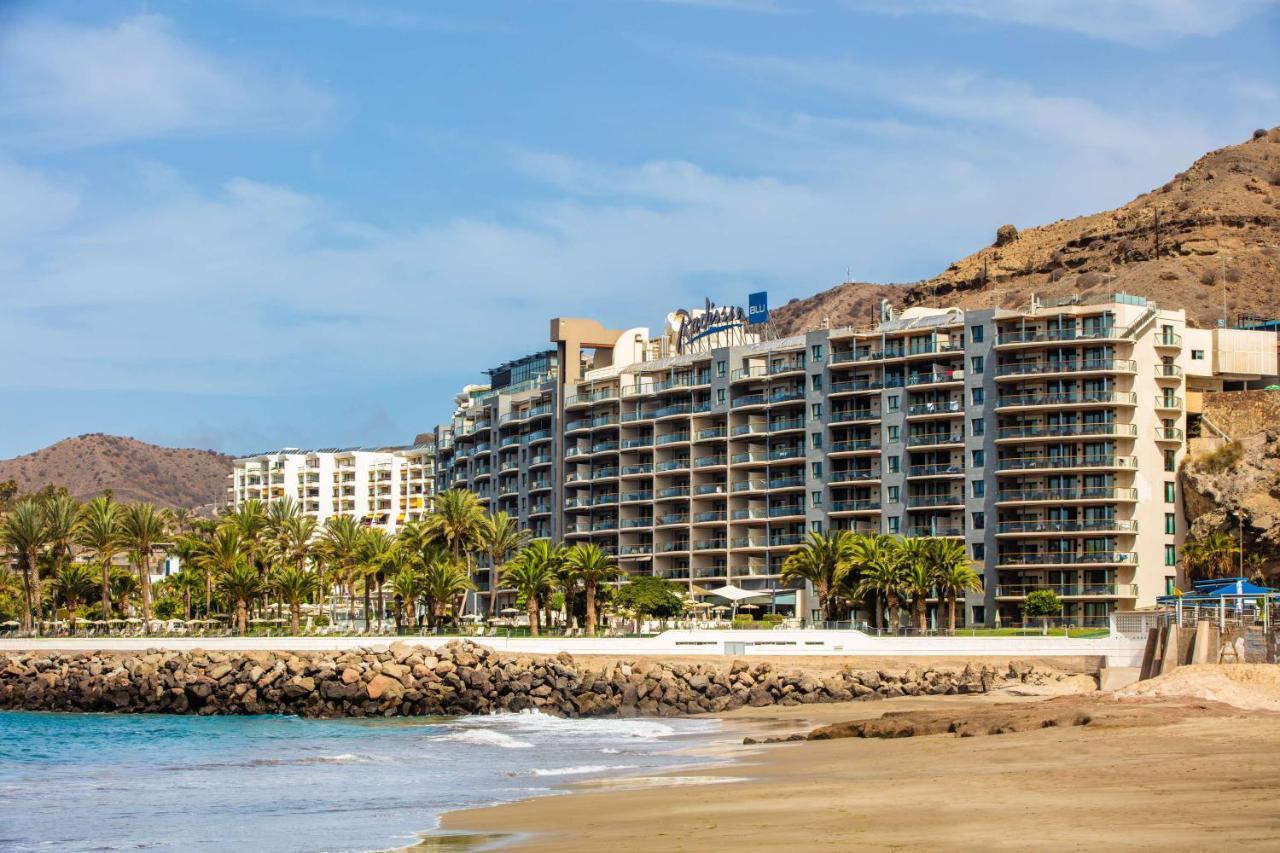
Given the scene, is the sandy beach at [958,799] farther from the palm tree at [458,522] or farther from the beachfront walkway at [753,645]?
the palm tree at [458,522]

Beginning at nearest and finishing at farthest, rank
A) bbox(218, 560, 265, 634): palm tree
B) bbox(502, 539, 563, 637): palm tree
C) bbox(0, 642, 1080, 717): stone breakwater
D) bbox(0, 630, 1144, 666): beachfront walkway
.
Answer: bbox(0, 642, 1080, 717): stone breakwater → bbox(0, 630, 1144, 666): beachfront walkway → bbox(502, 539, 563, 637): palm tree → bbox(218, 560, 265, 634): palm tree

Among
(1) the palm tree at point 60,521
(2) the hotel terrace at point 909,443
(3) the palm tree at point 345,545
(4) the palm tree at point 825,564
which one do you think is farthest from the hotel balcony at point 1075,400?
(1) the palm tree at point 60,521

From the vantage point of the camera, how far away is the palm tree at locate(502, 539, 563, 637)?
99044 mm

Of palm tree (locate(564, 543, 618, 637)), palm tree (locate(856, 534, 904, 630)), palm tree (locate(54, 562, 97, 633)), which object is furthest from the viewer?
palm tree (locate(54, 562, 97, 633))

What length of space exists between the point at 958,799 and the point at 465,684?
50.3 metres

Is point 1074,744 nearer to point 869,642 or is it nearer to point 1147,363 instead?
point 869,642

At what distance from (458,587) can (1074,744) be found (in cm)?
6922

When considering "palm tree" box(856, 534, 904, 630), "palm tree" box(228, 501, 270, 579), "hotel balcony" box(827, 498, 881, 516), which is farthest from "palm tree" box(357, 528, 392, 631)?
"palm tree" box(856, 534, 904, 630)

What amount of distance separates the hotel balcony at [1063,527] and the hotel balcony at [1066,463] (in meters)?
3.59

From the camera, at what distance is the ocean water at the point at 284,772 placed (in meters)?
33.6

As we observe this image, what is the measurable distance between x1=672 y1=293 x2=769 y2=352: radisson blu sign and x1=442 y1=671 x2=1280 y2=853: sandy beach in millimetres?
Answer: 86084

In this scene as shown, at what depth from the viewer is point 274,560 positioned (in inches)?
4973

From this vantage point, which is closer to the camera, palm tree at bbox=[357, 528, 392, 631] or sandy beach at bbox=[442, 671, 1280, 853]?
sandy beach at bbox=[442, 671, 1280, 853]

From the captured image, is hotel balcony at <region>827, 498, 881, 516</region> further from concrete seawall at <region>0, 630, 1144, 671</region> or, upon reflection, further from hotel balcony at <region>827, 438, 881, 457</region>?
concrete seawall at <region>0, 630, 1144, 671</region>
